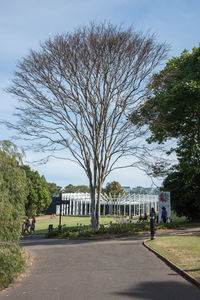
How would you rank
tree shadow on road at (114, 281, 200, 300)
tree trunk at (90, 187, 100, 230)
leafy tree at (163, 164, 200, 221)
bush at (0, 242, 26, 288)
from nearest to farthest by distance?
tree shadow on road at (114, 281, 200, 300) < bush at (0, 242, 26, 288) < tree trunk at (90, 187, 100, 230) < leafy tree at (163, 164, 200, 221)

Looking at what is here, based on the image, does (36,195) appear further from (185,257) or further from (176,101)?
(185,257)

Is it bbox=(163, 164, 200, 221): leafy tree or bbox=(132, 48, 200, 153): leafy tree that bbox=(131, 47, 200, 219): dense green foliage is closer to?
bbox=(132, 48, 200, 153): leafy tree

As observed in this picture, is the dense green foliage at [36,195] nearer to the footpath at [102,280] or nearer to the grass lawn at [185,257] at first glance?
the grass lawn at [185,257]

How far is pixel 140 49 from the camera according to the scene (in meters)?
19.4

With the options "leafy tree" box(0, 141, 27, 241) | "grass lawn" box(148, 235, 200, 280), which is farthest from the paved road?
"leafy tree" box(0, 141, 27, 241)

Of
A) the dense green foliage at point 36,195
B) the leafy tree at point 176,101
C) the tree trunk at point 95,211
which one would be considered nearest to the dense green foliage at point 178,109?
the leafy tree at point 176,101

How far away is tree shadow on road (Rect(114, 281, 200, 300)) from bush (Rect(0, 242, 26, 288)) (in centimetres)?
278

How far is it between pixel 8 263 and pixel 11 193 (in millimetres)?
1920

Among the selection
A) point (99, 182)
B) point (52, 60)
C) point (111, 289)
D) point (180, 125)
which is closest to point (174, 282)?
point (111, 289)

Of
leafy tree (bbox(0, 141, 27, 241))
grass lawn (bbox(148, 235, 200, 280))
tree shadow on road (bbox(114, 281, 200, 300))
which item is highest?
leafy tree (bbox(0, 141, 27, 241))

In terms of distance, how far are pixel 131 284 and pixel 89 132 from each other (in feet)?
47.6

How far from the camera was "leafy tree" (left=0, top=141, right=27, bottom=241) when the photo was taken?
797cm

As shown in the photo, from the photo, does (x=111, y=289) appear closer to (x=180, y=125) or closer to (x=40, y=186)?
(x=180, y=125)

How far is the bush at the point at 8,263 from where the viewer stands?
764cm
